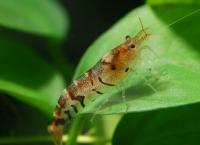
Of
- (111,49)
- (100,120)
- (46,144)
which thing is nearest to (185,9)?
(111,49)

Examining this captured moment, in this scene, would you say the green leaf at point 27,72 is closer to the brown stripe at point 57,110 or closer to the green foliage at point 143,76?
the green foliage at point 143,76

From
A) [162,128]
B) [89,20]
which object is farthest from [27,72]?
[89,20]

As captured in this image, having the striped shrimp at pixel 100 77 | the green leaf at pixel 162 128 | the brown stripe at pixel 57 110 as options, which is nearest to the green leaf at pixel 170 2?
the striped shrimp at pixel 100 77

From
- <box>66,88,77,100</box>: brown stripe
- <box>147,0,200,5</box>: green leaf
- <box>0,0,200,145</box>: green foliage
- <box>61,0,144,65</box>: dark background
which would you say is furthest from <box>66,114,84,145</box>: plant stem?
<box>61,0,144,65</box>: dark background

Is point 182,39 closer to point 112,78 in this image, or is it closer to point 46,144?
point 112,78

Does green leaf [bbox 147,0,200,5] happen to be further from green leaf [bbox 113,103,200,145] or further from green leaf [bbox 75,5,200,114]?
green leaf [bbox 113,103,200,145]

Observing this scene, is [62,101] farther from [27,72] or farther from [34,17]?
[34,17]
